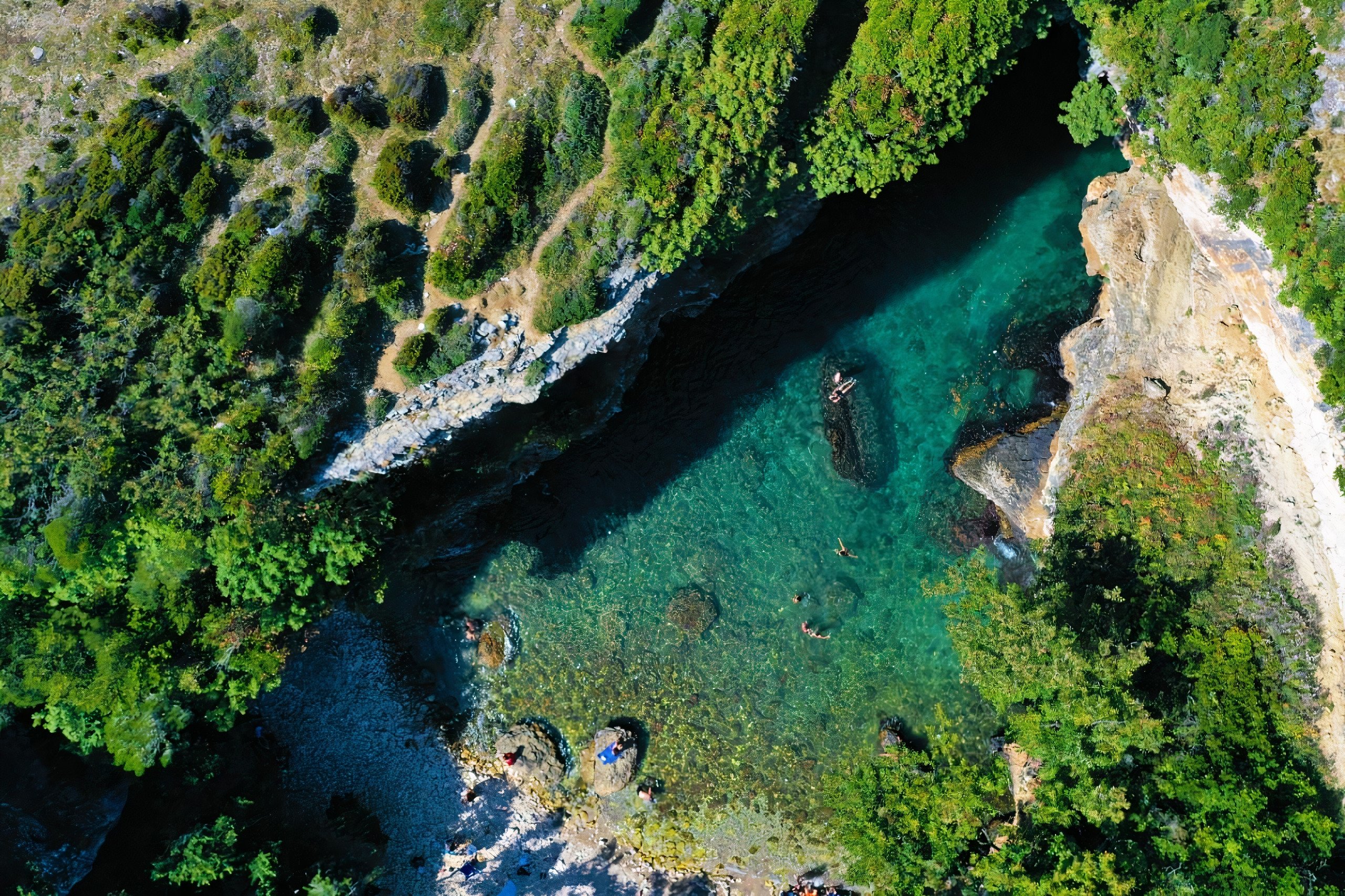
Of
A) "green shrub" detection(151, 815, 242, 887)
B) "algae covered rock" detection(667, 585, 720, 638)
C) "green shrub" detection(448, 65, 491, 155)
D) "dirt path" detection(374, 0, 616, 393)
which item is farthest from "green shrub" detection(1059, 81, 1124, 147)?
"green shrub" detection(151, 815, 242, 887)

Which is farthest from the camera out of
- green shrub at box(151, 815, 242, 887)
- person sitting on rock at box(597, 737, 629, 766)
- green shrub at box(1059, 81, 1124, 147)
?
person sitting on rock at box(597, 737, 629, 766)

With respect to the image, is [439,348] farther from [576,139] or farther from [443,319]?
[576,139]

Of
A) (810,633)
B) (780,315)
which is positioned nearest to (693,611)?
(810,633)

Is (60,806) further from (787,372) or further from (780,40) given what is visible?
(780,40)

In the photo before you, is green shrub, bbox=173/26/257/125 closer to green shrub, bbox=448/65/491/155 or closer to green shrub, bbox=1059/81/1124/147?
green shrub, bbox=448/65/491/155

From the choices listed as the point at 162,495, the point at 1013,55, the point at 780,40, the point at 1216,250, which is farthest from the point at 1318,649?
the point at 162,495

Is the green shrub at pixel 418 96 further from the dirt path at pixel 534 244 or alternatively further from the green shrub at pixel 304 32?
the green shrub at pixel 304 32

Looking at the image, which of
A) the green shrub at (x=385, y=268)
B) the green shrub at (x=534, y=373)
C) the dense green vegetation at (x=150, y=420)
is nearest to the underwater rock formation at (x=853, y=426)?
the green shrub at (x=534, y=373)
